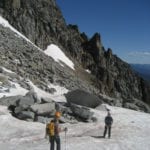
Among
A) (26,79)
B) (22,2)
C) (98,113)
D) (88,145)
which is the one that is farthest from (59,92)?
(22,2)

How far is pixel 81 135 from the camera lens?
23.4m

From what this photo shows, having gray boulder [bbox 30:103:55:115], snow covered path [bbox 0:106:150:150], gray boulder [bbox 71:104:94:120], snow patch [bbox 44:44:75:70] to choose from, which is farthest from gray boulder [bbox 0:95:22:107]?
snow patch [bbox 44:44:75:70]

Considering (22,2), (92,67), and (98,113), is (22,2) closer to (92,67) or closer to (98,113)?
(92,67)

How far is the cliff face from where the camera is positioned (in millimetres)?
82887

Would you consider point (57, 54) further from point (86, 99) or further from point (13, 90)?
point (86, 99)

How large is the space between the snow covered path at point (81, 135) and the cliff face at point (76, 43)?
154ft

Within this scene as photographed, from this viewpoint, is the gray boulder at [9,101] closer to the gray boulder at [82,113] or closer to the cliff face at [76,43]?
the gray boulder at [82,113]

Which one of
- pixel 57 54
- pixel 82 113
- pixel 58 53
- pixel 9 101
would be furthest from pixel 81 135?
pixel 58 53

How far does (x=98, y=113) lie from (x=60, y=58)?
55.9m

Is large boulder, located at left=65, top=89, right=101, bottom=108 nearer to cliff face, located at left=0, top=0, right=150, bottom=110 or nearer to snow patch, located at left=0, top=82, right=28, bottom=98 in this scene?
snow patch, located at left=0, top=82, right=28, bottom=98

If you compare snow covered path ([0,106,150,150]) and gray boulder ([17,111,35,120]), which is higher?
gray boulder ([17,111,35,120])

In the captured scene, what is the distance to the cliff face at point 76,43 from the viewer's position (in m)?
82.9

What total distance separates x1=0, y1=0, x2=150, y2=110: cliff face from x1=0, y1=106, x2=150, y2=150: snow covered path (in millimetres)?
47059

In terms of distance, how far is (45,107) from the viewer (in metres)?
27.2
